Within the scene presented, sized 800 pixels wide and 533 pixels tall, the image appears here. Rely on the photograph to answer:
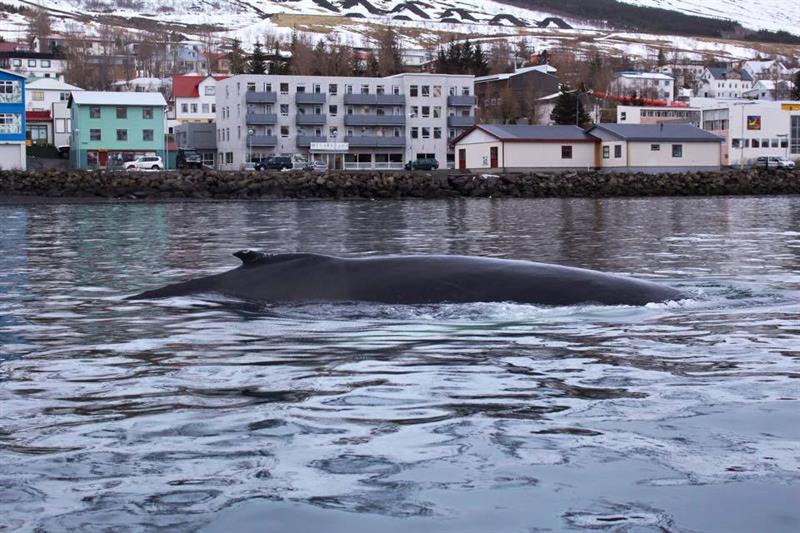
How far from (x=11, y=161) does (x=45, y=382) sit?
8523 centimetres

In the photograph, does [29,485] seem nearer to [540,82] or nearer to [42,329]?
[42,329]

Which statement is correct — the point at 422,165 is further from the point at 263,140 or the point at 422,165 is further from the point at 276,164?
the point at 263,140

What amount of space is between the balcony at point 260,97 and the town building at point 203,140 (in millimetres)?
12880

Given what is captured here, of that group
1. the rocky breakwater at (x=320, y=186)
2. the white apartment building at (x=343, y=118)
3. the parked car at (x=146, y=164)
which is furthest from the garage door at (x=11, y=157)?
the white apartment building at (x=343, y=118)

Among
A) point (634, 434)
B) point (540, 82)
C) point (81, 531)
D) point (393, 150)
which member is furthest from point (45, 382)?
point (540, 82)

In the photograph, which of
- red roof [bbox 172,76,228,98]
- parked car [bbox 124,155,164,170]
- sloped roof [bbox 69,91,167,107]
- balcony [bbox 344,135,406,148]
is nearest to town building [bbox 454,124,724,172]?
parked car [bbox 124,155,164,170]

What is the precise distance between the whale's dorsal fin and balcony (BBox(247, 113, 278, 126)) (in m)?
114

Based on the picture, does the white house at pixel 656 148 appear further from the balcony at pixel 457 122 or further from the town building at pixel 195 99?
the town building at pixel 195 99

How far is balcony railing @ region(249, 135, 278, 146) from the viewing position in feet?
412

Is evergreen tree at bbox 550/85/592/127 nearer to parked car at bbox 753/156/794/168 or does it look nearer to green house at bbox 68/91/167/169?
parked car at bbox 753/156/794/168

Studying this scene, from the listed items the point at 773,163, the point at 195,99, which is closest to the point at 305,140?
the point at 195,99

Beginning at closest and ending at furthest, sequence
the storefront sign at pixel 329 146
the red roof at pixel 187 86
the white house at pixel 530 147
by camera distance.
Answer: the white house at pixel 530 147 < the storefront sign at pixel 329 146 < the red roof at pixel 187 86

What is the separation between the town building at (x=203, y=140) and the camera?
137750mm

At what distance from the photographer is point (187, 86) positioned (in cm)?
16625
